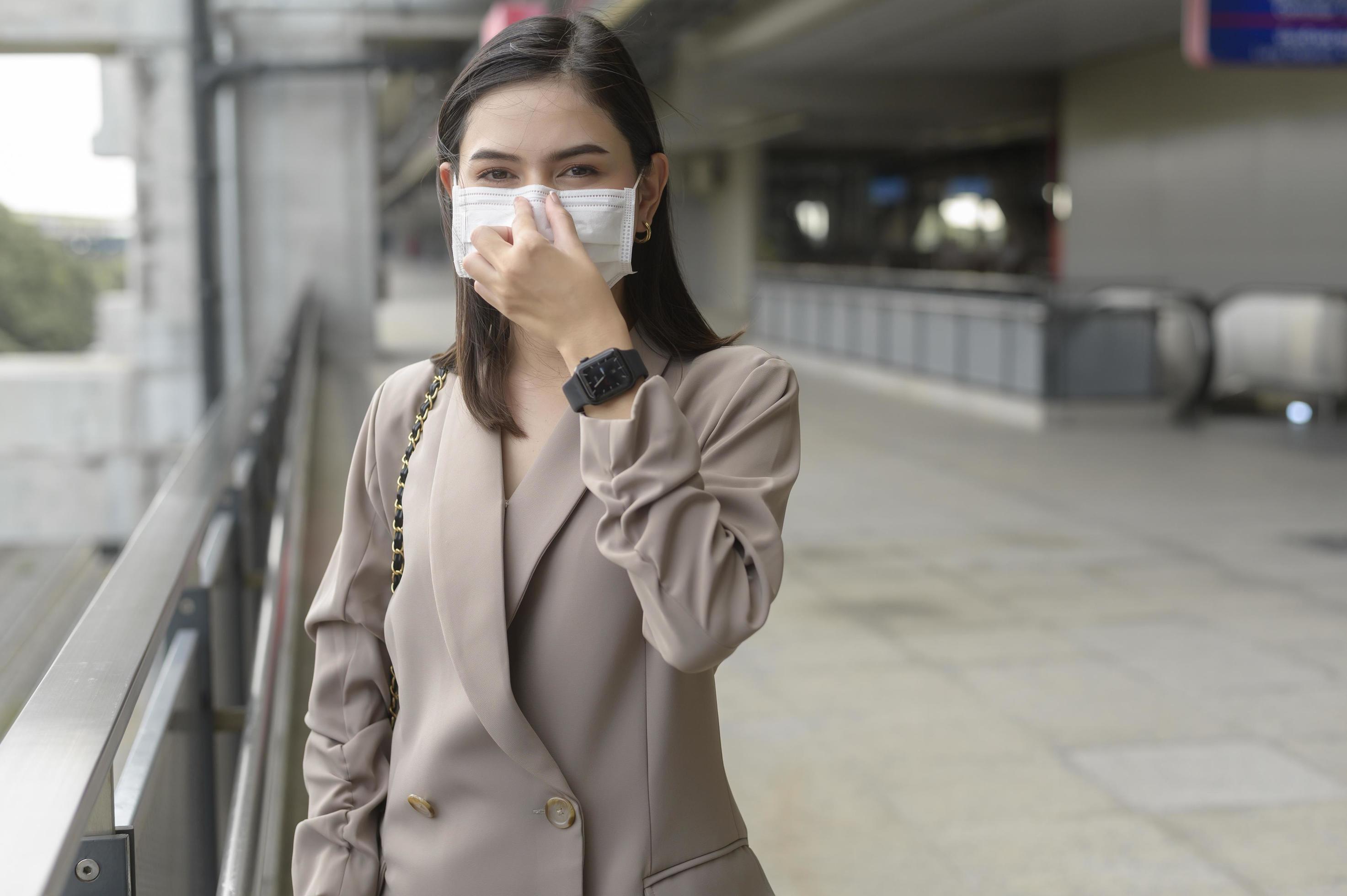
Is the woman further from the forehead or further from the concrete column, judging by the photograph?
the concrete column

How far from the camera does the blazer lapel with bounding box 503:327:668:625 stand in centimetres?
146

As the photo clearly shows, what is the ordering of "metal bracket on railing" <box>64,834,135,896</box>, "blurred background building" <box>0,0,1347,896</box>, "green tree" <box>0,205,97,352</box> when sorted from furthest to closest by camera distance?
"green tree" <box>0,205,97,352</box> → "blurred background building" <box>0,0,1347,896</box> → "metal bracket on railing" <box>64,834,135,896</box>

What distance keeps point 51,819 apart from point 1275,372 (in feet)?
44.3

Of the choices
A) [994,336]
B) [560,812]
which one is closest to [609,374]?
[560,812]

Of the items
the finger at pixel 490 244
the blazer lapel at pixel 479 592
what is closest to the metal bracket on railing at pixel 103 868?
the blazer lapel at pixel 479 592

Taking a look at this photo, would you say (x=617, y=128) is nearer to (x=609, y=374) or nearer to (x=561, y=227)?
(x=561, y=227)

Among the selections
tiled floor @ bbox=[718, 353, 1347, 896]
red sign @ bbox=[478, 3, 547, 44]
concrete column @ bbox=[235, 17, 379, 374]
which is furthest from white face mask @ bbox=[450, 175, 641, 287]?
concrete column @ bbox=[235, 17, 379, 374]

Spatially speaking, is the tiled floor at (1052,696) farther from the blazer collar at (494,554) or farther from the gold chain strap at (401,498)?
the blazer collar at (494,554)

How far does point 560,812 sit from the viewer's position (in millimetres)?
1446

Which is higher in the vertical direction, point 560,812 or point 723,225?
point 723,225

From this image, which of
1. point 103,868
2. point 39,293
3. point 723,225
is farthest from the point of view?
point 39,293

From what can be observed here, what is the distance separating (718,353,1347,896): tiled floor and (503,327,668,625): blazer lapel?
7.62ft

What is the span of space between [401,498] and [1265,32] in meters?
7.32

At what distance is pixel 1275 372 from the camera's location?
13070 millimetres
